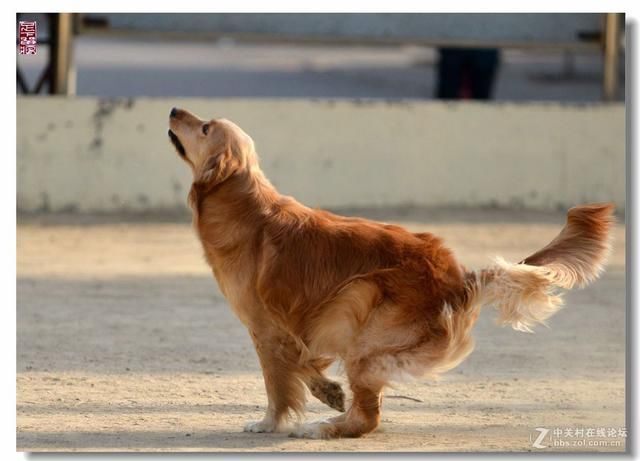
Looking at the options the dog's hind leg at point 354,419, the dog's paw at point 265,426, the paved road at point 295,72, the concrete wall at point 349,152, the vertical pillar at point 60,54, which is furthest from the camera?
the paved road at point 295,72

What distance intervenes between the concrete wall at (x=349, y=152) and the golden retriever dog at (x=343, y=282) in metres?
7.19

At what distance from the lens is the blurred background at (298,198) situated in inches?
281

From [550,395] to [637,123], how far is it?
2062mm

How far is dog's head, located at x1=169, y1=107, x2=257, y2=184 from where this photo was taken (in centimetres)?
666

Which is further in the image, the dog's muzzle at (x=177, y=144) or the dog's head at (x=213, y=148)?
the dog's muzzle at (x=177, y=144)

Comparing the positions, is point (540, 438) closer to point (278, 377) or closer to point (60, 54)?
point (278, 377)

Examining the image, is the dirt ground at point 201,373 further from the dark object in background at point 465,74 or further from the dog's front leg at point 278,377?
Result: the dark object in background at point 465,74

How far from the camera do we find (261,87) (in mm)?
27594

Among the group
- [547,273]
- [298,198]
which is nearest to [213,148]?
[547,273]

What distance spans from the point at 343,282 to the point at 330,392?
31.1 inches

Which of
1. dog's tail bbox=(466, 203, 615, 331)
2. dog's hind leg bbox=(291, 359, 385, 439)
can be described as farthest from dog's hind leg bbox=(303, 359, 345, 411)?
dog's tail bbox=(466, 203, 615, 331)

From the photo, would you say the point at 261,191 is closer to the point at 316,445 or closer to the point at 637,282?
the point at 316,445

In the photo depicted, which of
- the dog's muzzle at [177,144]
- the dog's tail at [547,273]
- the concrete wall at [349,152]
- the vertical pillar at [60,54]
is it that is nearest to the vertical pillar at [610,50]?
the concrete wall at [349,152]

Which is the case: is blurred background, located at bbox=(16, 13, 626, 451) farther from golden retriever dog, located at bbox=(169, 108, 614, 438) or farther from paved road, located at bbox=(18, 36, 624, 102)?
paved road, located at bbox=(18, 36, 624, 102)
